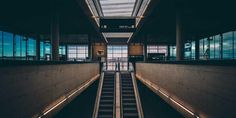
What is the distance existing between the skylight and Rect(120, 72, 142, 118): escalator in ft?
21.6

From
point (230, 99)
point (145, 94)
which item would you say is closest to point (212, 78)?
point (230, 99)

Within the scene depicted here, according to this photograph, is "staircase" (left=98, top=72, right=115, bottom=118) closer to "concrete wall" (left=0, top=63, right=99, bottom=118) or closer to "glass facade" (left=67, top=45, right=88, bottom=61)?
"concrete wall" (left=0, top=63, right=99, bottom=118)

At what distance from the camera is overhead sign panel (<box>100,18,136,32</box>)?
17719 millimetres

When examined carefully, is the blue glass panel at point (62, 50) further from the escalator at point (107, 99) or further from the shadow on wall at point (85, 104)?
the shadow on wall at point (85, 104)

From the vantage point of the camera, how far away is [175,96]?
8.54m

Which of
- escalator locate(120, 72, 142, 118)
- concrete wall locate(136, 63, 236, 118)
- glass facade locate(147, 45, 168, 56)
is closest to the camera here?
concrete wall locate(136, 63, 236, 118)

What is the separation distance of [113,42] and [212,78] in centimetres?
3751

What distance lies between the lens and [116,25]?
17.8m

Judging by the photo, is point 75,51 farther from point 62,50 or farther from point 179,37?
point 179,37

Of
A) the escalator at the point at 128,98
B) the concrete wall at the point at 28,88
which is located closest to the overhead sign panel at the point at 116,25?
the escalator at the point at 128,98

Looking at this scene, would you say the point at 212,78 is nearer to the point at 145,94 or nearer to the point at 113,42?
the point at 145,94

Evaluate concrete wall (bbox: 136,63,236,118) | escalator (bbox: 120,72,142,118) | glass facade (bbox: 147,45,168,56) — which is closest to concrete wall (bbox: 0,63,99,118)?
concrete wall (bbox: 136,63,236,118)

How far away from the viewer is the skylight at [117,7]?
60.5ft

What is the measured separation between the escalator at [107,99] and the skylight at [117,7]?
6.49 m
